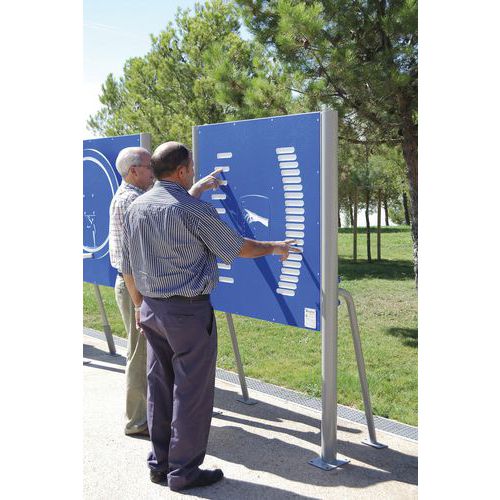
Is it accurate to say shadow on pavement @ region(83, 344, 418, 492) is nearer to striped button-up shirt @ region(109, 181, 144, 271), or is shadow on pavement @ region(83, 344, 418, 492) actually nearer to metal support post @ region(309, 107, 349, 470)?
metal support post @ region(309, 107, 349, 470)

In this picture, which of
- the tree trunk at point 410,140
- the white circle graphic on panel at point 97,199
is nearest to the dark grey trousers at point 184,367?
the white circle graphic on panel at point 97,199

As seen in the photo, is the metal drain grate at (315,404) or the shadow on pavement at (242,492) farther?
the metal drain grate at (315,404)

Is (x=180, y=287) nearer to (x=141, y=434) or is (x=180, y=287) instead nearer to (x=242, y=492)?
→ (x=242, y=492)

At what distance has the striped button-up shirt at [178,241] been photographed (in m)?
3.19

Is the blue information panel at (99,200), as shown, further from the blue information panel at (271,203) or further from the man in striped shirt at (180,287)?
the man in striped shirt at (180,287)

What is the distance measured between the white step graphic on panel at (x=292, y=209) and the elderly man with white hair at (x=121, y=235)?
23.4 inches

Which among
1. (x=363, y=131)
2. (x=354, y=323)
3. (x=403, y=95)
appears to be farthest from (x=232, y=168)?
(x=363, y=131)

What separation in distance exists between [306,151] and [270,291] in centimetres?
89

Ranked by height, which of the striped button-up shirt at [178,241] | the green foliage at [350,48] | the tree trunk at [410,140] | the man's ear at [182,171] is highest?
the green foliage at [350,48]

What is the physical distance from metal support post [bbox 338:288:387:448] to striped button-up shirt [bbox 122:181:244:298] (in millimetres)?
781

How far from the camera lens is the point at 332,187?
3.48 meters

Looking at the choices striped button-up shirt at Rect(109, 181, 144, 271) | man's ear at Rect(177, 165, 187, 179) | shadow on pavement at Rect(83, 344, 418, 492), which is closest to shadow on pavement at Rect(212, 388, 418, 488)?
shadow on pavement at Rect(83, 344, 418, 492)

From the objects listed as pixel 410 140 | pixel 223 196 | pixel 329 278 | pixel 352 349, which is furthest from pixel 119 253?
pixel 410 140

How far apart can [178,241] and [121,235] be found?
94 centimetres
